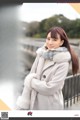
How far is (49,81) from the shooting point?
4594 mm

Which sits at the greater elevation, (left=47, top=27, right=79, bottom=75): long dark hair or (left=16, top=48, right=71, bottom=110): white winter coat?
(left=47, top=27, right=79, bottom=75): long dark hair

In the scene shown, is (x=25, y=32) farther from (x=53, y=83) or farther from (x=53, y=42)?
(x=53, y=83)

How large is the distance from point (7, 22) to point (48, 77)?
1.96 ft

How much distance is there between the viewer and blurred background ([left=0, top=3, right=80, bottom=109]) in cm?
462

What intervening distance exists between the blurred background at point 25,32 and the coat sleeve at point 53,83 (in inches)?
3.4

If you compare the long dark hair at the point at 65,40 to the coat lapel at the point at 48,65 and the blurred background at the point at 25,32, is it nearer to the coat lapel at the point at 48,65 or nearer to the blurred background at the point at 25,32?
the blurred background at the point at 25,32

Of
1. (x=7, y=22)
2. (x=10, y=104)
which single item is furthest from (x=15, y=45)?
(x=10, y=104)

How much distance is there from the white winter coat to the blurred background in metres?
0.09

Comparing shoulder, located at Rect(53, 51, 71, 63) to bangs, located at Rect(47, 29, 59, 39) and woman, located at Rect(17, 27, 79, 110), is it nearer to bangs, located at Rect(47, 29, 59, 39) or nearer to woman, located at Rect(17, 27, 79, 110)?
woman, located at Rect(17, 27, 79, 110)

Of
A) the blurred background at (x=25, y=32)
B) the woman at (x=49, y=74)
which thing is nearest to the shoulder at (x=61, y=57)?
the woman at (x=49, y=74)

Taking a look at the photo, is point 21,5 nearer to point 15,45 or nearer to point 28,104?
point 15,45

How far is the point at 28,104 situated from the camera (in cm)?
466

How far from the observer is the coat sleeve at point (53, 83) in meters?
4.58

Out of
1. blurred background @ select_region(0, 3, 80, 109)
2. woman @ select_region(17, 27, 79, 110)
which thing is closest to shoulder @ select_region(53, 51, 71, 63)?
woman @ select_region(17, 27, 79, 110)
